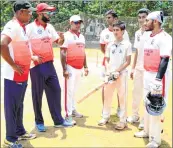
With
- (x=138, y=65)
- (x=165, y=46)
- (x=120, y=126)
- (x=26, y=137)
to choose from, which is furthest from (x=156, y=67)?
(x=26, y=137)

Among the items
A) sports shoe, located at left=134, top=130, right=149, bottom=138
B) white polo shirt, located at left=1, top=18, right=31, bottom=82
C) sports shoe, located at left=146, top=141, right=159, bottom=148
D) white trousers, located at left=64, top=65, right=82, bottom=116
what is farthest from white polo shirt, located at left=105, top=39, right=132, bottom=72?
white polo shirt, located at left=1, top=18, right=31, bottom=82

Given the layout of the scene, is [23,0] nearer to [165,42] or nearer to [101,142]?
[165,42]

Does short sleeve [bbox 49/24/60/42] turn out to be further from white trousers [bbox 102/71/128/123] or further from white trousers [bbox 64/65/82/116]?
white trousers [bbox 102/71/128/123]

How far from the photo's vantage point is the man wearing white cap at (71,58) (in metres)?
6.48

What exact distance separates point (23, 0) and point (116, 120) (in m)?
3.15

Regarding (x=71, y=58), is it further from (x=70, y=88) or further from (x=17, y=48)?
(x=17, y=48)

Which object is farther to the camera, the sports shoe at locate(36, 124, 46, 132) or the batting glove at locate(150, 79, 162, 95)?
the sports shoe at locate(36, 124, 46, 132)

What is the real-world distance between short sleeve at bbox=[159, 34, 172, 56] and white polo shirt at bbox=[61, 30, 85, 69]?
1.97 metres

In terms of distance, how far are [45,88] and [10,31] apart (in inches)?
66.2

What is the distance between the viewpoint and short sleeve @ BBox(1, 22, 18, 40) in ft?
16.0

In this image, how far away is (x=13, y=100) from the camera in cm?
520

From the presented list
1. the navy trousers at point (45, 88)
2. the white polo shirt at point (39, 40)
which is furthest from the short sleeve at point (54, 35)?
the navy trousers at point (45, 88)

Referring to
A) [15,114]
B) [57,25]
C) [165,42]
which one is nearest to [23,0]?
[15,114]

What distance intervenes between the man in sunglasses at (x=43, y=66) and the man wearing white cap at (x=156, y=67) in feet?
5.77
